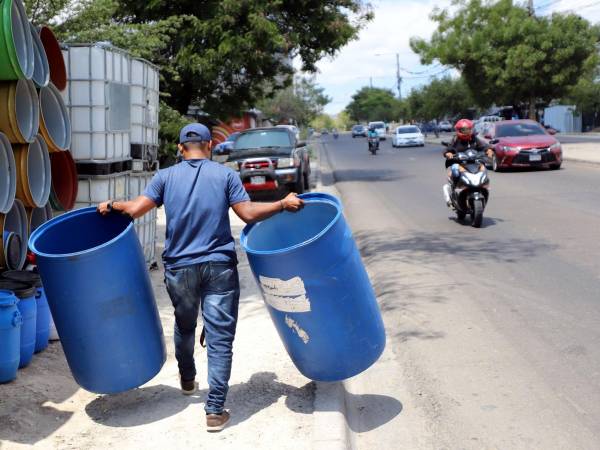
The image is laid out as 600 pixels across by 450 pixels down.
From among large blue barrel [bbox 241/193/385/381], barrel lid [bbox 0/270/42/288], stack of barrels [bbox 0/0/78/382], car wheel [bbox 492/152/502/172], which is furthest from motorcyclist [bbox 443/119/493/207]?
car wheel [bbox 492/152/502/172]

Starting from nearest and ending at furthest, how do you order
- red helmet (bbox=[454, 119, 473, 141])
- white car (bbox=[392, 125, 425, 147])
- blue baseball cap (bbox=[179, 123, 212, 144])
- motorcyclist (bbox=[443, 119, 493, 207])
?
blue baseball cap (bbox=[179, 123, 212, 144]) → red helmet (bbox=[454, 119, 473, 141]) → motorcyclist (bbox=[443, 119, 493, 207]) → white car (bbox=[392, 125, 425, 147])

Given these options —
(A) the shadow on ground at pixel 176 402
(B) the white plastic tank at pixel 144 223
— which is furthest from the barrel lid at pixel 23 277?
(B) the white plastic tank at pixel 144 223

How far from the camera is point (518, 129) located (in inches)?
931

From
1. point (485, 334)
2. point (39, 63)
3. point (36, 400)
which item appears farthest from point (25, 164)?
point (485, 334)

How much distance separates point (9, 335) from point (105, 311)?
0.90 meters

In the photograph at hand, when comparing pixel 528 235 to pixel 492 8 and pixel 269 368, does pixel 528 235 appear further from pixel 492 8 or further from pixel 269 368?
pixel 492 8

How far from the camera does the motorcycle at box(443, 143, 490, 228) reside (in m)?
11.9

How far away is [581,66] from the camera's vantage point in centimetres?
3906

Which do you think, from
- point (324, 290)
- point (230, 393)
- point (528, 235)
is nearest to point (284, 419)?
point (230, 393)

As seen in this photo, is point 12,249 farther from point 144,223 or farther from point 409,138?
point 409,138

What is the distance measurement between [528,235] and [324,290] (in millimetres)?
7328

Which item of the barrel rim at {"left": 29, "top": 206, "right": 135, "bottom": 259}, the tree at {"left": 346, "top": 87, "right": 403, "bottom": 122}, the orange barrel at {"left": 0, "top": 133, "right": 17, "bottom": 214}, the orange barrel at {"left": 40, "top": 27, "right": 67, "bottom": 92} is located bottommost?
the barrel rim at {"left": 29, "top": 206, "right": 135, "bottom": 259}

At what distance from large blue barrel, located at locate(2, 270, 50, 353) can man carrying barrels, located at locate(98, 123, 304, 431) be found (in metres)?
1.31

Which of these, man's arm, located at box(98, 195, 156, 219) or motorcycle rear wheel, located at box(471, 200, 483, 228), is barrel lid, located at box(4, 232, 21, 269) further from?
motorcycle rear wheel, located at box(471, 200, 483, 228)
